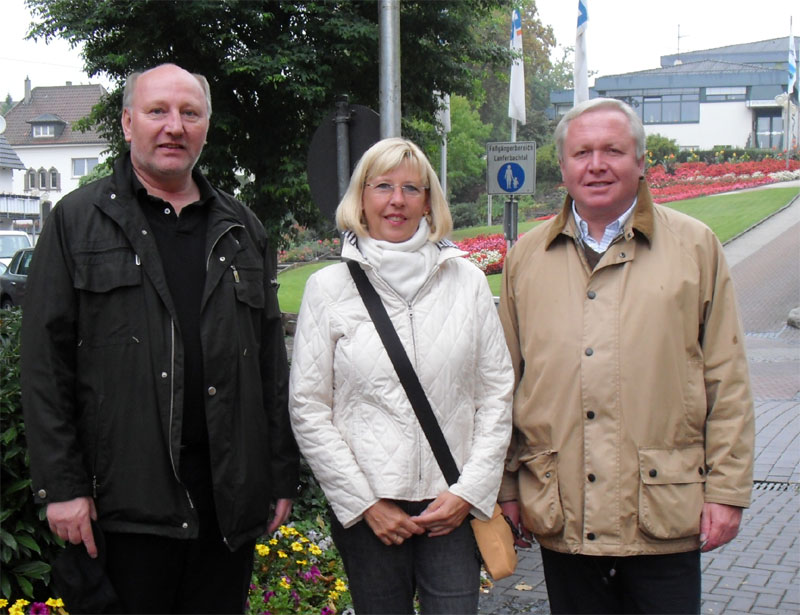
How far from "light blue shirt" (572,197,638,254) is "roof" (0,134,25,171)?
52153mm

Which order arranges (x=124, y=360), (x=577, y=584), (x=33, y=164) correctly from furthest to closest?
(x=33, y=164) < (x=577, y=584) < (x=124, y=360)

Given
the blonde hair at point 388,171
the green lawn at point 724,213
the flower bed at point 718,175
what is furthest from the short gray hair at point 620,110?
the flower bed at point 718,175

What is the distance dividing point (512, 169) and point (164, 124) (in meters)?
12.6

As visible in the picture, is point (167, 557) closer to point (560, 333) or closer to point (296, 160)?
point (560, 333)

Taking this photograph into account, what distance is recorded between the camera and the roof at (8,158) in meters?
50.1

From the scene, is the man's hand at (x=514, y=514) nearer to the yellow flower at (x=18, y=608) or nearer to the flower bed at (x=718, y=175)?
the yellow flower at (x=18, y=608)

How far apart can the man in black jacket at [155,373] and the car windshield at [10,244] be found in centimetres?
2575

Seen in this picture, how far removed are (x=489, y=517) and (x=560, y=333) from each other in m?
0.62

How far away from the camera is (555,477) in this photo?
280cm

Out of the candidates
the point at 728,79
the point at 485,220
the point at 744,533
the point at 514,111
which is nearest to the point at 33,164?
the point at 485,220

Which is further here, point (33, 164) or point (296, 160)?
point (33, 164)

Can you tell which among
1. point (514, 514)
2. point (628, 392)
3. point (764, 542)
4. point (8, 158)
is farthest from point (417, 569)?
point (8, 158)

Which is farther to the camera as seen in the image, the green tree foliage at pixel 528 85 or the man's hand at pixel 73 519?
the green tree foliage at pixel 528 85

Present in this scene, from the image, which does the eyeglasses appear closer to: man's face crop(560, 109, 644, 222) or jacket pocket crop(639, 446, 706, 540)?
man's face crop(560, 109, 644, 222)
